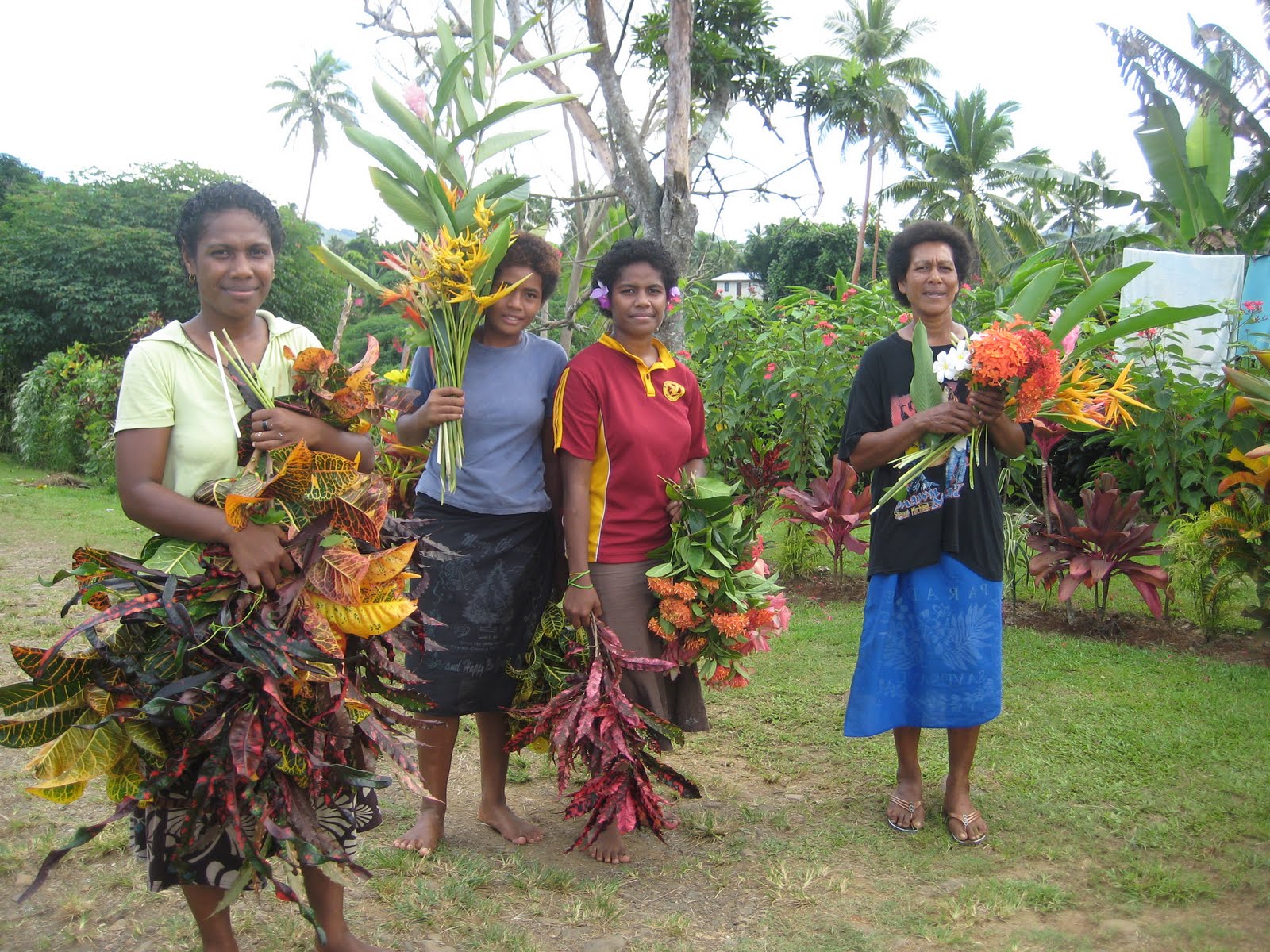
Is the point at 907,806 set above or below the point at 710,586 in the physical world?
below

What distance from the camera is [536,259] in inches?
123

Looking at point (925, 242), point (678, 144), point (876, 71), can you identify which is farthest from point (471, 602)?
point (876, 71)

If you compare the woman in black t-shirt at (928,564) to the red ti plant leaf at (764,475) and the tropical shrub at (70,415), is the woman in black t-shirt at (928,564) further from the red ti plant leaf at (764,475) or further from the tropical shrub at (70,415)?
the tropical shrub at (70,415)

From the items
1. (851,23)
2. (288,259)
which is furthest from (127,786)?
(851,23)

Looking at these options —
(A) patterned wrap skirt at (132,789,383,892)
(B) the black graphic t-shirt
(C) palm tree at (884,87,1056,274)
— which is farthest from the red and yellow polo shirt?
(C) palm tree at (884,87,1056,274)

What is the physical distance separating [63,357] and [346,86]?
2429 centimetres

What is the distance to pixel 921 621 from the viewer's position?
3.26 meters

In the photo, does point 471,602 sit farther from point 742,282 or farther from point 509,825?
point 742,282

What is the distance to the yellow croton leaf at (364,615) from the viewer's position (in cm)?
219

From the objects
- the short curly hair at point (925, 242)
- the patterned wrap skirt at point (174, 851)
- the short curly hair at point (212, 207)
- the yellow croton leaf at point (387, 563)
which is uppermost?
the short curly hair at point (925, 242)

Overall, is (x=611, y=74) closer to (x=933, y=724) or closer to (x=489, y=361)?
(x=489, y=361)

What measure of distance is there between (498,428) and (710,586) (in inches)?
33.5

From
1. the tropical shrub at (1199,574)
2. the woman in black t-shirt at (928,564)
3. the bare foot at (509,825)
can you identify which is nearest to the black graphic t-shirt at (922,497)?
the woman in black t-shirt at (928,564)

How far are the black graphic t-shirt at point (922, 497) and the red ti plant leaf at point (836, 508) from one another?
10.1 feet
